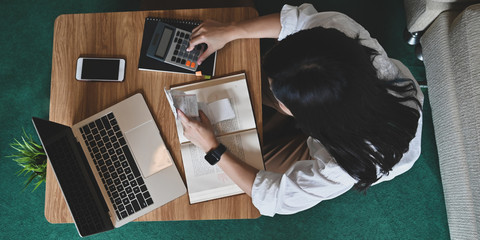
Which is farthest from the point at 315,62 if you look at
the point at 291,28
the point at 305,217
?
the point at 305,217

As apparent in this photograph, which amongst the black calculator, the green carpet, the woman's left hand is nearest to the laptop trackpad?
the woman's left hand

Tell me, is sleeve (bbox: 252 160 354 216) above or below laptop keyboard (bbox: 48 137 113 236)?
below

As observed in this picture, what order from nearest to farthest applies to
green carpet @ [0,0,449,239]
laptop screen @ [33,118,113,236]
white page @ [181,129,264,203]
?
laptop screen @ [33,118,113,236], white page @ [181,129,264,203], green carpet @ [0,0,449,239]

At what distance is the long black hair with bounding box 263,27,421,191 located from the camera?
28.8 inches

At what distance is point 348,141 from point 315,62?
21cm

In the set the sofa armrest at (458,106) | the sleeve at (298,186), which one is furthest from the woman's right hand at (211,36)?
the sofa armrest at (458,106)

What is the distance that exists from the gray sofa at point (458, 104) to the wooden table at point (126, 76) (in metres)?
0.83

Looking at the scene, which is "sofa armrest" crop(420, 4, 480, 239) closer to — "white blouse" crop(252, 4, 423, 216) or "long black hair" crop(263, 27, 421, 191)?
"white blouse" crop(252, 4, 423, 216)

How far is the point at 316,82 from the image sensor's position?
0.73m

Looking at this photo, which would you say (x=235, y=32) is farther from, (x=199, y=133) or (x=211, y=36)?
(x=199, y=133)

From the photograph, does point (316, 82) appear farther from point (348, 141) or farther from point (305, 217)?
point (305, 217)

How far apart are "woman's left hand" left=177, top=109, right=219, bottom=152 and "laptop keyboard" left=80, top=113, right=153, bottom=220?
0.69ft

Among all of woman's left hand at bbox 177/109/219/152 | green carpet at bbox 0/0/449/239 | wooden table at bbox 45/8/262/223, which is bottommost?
green carpet at bbox 0/0/449/239

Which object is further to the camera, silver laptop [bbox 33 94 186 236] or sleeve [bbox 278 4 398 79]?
silver laptop [bbox 33 94 186 236]
